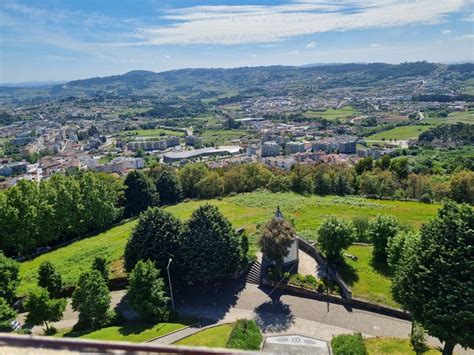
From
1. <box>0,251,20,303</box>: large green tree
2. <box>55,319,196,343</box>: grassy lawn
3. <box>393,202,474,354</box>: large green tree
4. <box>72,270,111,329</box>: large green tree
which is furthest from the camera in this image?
<box>0,251,20,303</box>: large green tree

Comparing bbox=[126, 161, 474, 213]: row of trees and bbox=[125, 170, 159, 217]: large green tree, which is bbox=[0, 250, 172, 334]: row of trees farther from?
bbox=[126, 161, 474, 213]: row of trees

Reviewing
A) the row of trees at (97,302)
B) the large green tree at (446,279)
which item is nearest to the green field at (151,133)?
the row of trees at (97,302)

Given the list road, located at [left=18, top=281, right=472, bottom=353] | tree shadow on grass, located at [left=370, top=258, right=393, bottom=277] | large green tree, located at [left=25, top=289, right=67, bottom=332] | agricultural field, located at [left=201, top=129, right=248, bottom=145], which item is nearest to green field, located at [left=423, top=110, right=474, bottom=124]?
agricultural field, located at [left=201, top=129, right=248, bottom=145]

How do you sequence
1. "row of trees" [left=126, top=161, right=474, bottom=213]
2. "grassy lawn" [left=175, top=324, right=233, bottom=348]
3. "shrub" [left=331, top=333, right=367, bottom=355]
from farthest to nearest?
"row of trees" [left=126, top=161, right=474, bottom=213] < "grassy lawn" [left=175, top=324, right=233, bottom=348] < "shrub" [left=331, top=333, right=367, bottom=355]

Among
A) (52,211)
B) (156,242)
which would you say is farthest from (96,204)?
(156,242)

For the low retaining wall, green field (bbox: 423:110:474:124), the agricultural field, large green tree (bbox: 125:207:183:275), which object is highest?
large green tree (bbox: 125:207:183:275)

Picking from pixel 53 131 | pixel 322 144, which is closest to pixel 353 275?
pixel 322 144

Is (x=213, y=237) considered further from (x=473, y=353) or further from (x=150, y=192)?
(x=150, y=192)
